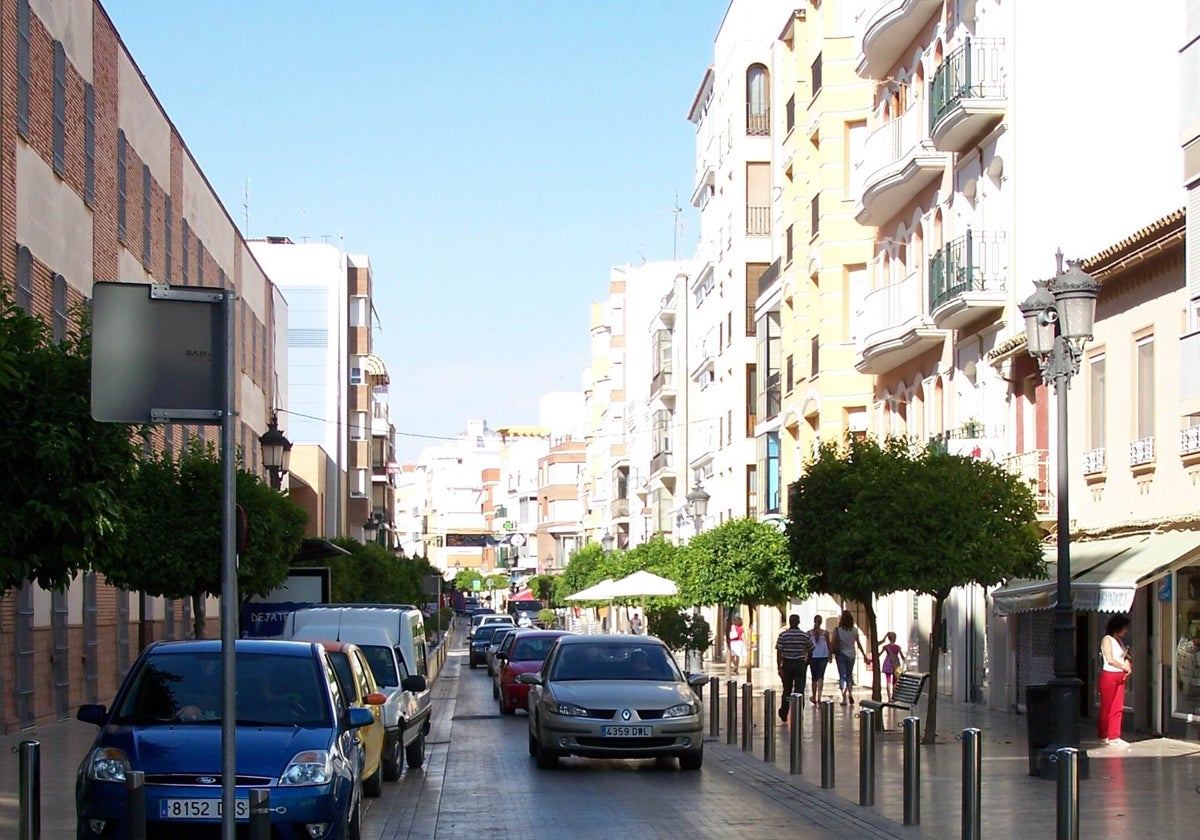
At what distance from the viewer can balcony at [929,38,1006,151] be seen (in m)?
32.9

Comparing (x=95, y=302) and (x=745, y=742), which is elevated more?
(x=95, y=302)

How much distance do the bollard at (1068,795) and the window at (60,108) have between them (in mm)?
22497

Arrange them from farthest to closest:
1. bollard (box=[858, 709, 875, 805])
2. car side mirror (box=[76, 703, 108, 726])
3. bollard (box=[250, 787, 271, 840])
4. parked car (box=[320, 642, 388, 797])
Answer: bollard (box=[858, 709, 875, 805]) → parked car (box=[320, 642, 388, 797]) → car side mirror (box=[76, 703, 108, 726]) → bollard (box=[250, 787, 271, 840])

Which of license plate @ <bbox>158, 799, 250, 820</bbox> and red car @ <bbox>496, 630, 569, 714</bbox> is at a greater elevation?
license plate @ <bbox>158, 799, 250, 820</bbox>

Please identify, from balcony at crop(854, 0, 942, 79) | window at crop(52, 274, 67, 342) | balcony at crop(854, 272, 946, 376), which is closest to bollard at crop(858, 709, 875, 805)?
window at crop(52, 274, 67, 342)

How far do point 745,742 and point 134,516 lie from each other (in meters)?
12.9

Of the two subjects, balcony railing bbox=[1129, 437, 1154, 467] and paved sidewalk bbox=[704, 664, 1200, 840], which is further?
balcony railing bbox=[1129, 437, 1154, 467]

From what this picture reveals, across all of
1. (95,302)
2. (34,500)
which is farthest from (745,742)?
(95,302)

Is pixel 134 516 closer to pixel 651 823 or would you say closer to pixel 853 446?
pixel 651 823

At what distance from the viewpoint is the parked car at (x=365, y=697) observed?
1634 centimetres

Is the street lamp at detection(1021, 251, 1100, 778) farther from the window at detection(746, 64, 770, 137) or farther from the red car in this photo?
the window at detection(746, 64, 770, 137)

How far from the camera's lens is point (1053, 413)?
30.6 metres

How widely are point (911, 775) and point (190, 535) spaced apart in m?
16.3

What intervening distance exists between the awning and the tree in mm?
12152
